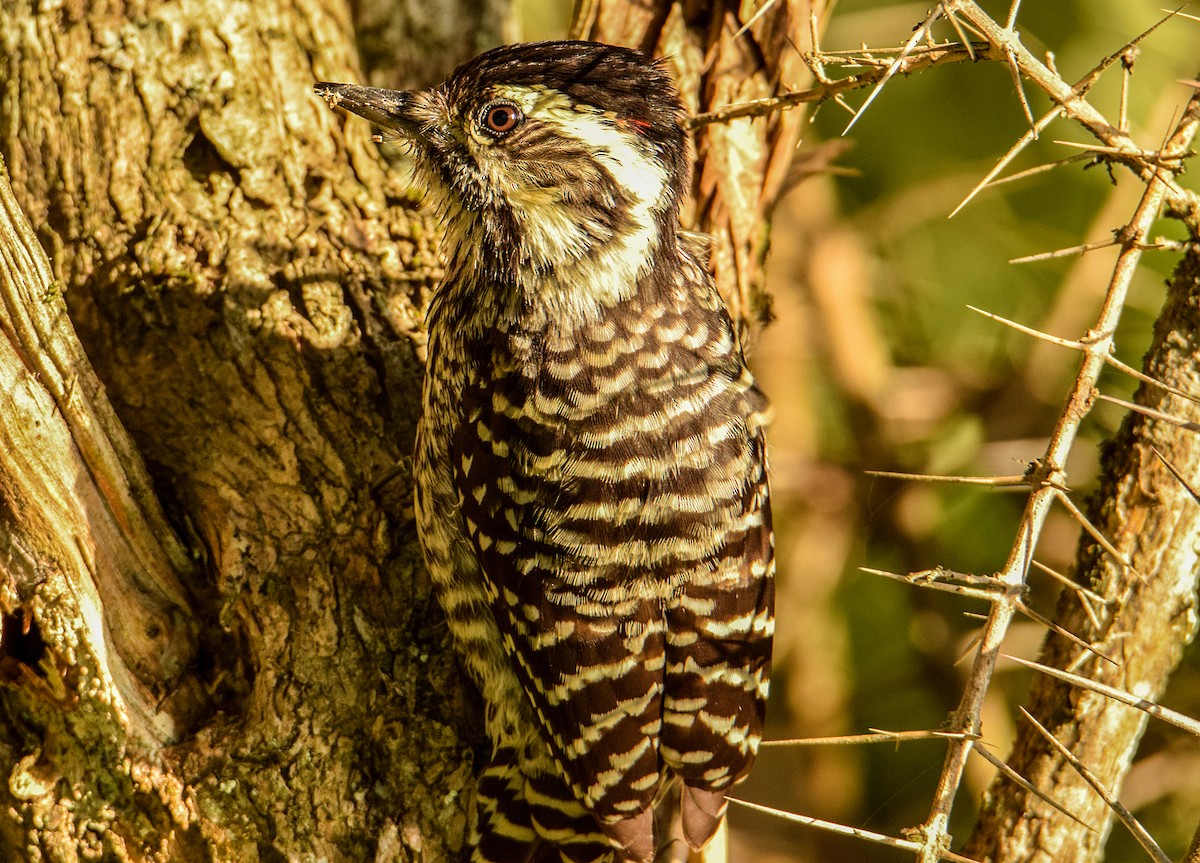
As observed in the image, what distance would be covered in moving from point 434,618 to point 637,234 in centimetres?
110

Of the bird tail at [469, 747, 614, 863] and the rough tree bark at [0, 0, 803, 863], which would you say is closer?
the rough tree bark at [0, 0, 803, 863]

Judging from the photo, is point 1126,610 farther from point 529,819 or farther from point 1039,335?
point 529,819

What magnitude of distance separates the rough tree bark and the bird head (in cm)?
46

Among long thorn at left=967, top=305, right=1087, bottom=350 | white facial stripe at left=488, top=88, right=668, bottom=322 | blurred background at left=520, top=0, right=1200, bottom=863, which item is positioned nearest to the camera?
long thorn at left=967, top=305, right=1087, bottom=350

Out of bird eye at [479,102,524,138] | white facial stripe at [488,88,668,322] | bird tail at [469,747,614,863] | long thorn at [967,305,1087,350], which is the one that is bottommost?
bird tail at [469,747,614,863]

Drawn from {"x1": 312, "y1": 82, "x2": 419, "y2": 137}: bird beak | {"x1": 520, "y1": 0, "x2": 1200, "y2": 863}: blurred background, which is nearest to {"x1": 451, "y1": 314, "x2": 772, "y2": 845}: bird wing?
{"x1": 312, "y1": 82, "x2": 419, "y2": 137}: bird beak

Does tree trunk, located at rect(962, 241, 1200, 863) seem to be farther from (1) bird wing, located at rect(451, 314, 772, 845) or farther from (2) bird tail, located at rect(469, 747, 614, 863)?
(2) bird tail, located at rect(469, 747, 614, 863)

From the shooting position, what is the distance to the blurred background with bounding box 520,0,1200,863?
4906 mm

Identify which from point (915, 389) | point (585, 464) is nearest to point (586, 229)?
point (585, 464)

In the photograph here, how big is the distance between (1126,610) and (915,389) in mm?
2548

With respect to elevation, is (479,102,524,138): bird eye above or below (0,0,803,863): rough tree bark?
above

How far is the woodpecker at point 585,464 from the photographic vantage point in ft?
8.90

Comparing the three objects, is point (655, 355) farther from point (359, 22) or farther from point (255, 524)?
point (359, 22)

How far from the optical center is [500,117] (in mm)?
2953
